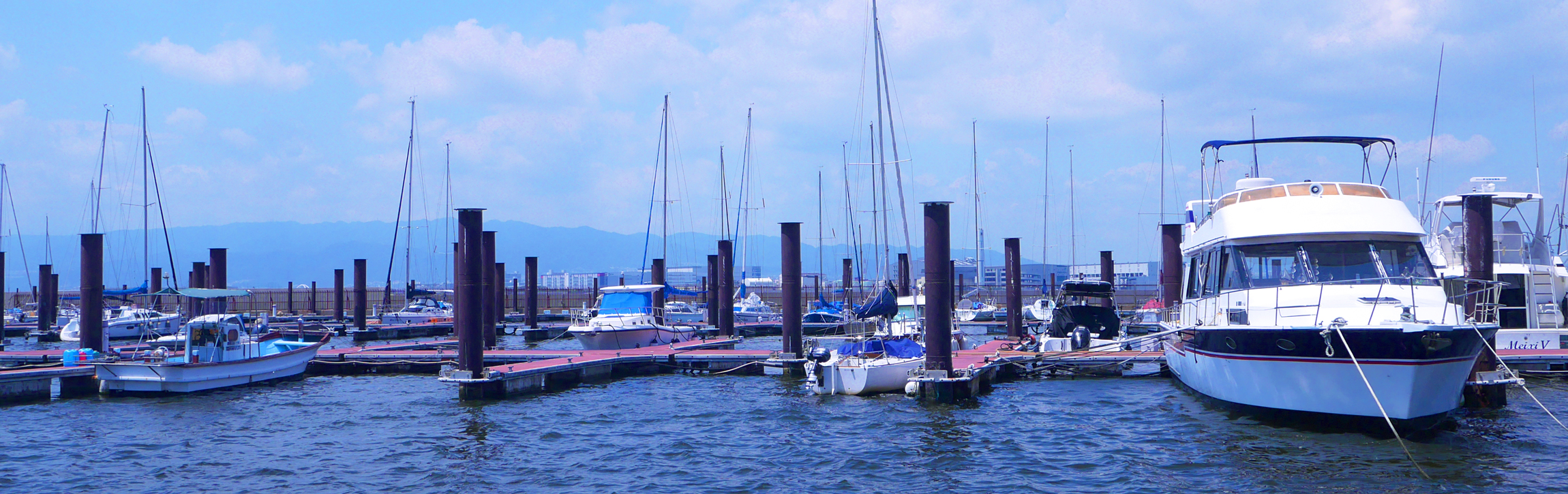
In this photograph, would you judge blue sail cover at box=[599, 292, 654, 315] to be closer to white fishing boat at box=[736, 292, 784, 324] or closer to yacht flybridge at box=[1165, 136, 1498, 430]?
white fishing boat at box=[736, 292, 784, 324]

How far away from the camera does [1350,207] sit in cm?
1691

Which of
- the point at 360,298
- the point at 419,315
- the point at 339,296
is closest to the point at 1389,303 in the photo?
the point at 360,298

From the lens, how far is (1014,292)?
36.4 meters

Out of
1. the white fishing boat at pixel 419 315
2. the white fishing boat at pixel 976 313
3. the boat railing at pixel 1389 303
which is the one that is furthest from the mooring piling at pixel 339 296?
the boat railing at pixel 1389 303

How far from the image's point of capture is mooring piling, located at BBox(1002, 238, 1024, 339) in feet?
120

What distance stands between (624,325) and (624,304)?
1.75 metres

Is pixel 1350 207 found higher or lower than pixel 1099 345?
higher

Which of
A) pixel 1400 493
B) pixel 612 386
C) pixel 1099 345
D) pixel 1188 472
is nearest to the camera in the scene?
pixel 1400 493

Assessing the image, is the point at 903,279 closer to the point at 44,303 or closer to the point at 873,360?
the point at 873,360

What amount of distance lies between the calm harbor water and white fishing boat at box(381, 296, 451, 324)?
97.2 ft

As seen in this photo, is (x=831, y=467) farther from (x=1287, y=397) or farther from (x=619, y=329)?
(x=619, y=329)

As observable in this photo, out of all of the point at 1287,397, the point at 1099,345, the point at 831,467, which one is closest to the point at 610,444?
the point at 831,467

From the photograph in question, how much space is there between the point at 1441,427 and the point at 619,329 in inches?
917

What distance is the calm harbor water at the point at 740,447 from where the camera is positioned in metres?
14.5
